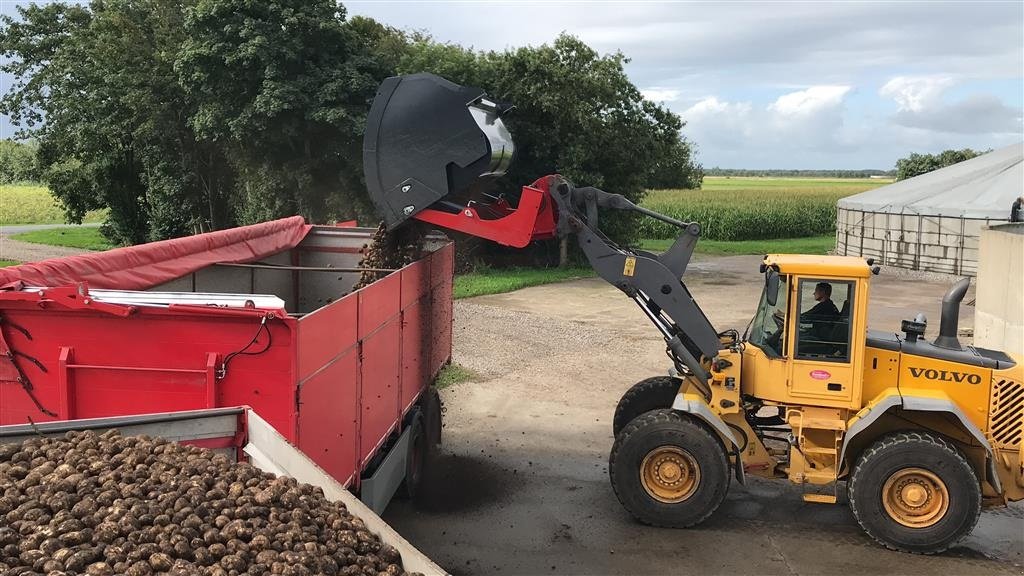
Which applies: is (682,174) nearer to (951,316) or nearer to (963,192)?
(963,192)

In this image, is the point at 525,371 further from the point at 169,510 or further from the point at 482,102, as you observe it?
the point at 169,510

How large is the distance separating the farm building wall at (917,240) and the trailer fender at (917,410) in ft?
68.3

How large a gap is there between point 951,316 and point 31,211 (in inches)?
2139

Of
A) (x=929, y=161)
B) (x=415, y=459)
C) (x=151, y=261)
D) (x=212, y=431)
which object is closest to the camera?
(x=212, y=431)

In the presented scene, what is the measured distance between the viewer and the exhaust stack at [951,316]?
8.02 metres

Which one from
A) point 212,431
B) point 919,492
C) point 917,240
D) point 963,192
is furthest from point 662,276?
point 963,192

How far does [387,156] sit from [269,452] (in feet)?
13.3

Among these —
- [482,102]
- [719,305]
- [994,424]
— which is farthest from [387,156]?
[719,305]

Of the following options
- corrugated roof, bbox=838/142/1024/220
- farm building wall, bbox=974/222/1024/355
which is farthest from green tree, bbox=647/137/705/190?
farm building wall, bbox=974/222/1024/355

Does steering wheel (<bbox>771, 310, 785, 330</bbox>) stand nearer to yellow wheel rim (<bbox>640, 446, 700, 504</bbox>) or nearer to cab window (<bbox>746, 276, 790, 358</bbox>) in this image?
cab window (<bbox>746, 276, 790, 358</bbox>)

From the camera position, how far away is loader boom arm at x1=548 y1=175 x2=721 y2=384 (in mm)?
8406

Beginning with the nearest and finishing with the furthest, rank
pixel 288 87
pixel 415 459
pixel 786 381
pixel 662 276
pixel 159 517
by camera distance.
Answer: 1. pixel 159 517
2. pixel 786 381
3. pixel 662 276
4. pixel 415 459
5. pixel 288 87

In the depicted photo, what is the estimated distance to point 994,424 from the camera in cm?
785

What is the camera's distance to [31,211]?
168 ft
